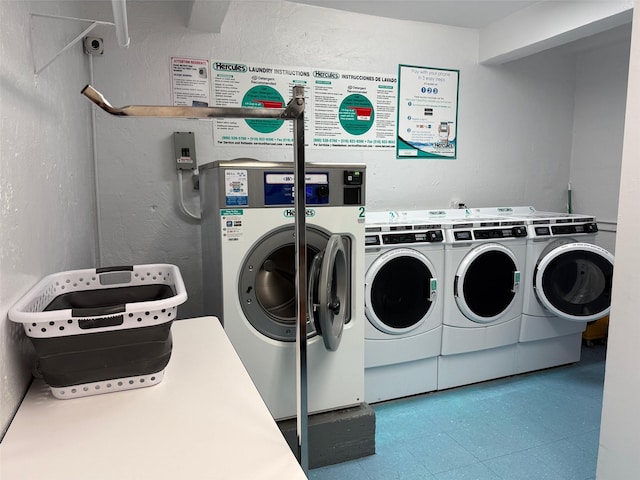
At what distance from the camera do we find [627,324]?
154 cm

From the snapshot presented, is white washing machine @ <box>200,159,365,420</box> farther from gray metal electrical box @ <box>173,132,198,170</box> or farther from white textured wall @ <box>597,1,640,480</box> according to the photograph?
white textured wall @ <box>597,1,640,480</box>

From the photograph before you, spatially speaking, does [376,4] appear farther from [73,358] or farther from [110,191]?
[73,358]

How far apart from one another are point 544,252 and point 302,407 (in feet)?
7.62

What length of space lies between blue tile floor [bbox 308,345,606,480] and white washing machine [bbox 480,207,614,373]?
10.0 inches

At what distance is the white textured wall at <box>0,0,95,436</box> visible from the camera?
0.87 m

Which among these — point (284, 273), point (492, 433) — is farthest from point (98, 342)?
point (492, 433)

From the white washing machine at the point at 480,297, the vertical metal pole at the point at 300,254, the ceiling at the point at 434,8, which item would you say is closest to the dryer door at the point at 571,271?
the white washing machine at the point at 480,297

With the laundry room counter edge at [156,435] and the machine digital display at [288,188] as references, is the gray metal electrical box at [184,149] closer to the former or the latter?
the machine digital display at [288,188]

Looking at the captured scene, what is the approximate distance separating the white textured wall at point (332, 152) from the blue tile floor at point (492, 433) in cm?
133

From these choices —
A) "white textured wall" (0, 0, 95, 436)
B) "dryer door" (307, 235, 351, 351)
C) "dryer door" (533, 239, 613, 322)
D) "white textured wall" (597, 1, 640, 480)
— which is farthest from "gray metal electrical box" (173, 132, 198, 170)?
"dryer door" (533, 239, 613, 322)

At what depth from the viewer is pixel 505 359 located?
2.87 metres

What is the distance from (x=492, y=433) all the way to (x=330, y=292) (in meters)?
1.26

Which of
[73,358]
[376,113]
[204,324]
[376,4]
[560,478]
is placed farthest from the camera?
[376,113]

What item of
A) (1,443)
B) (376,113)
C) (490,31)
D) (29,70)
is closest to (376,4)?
(376,113)
